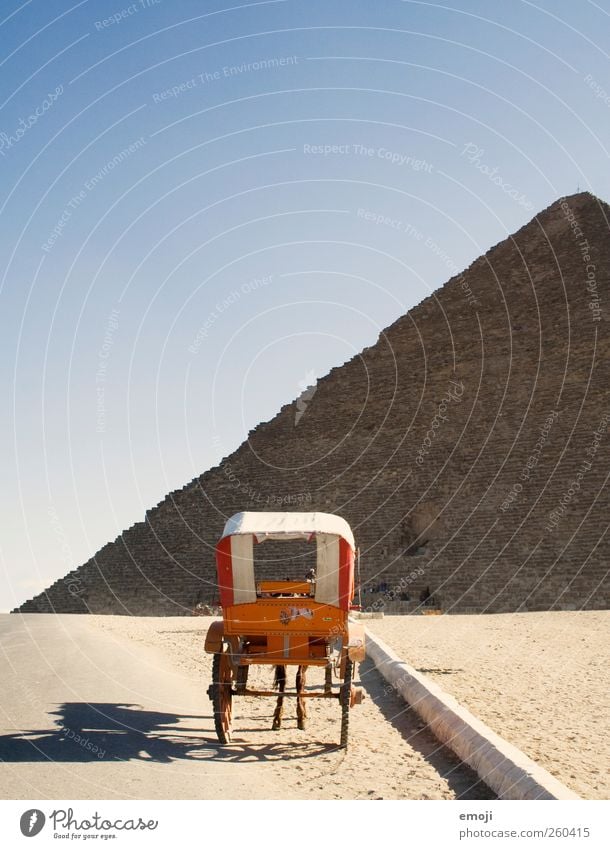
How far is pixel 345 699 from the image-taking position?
19.7 ft

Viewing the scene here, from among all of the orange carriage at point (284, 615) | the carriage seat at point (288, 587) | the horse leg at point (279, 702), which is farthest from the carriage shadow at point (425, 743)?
the carriage seat at point (288, 587)

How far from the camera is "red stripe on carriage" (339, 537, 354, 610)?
6.19m

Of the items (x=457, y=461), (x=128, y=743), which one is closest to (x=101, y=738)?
(x=128, y=743)

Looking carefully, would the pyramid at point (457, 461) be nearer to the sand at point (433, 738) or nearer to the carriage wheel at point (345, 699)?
the sand at point (433, 738)

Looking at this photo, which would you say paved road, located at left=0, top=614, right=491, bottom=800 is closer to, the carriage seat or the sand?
the sand

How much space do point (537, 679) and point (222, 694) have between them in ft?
12.7

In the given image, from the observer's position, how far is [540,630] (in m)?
15.3

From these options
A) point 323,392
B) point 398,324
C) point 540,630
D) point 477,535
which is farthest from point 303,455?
point 540,630

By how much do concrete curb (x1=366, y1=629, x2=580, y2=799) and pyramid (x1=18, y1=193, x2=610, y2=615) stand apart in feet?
55.1

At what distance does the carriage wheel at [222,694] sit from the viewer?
6125 mm

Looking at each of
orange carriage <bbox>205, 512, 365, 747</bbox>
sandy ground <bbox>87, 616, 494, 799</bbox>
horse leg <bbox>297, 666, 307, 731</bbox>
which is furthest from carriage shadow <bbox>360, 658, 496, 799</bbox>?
horse leg <bbox>297, 666, 307, 731</bbox>

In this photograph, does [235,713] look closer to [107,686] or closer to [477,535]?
[107,686]
